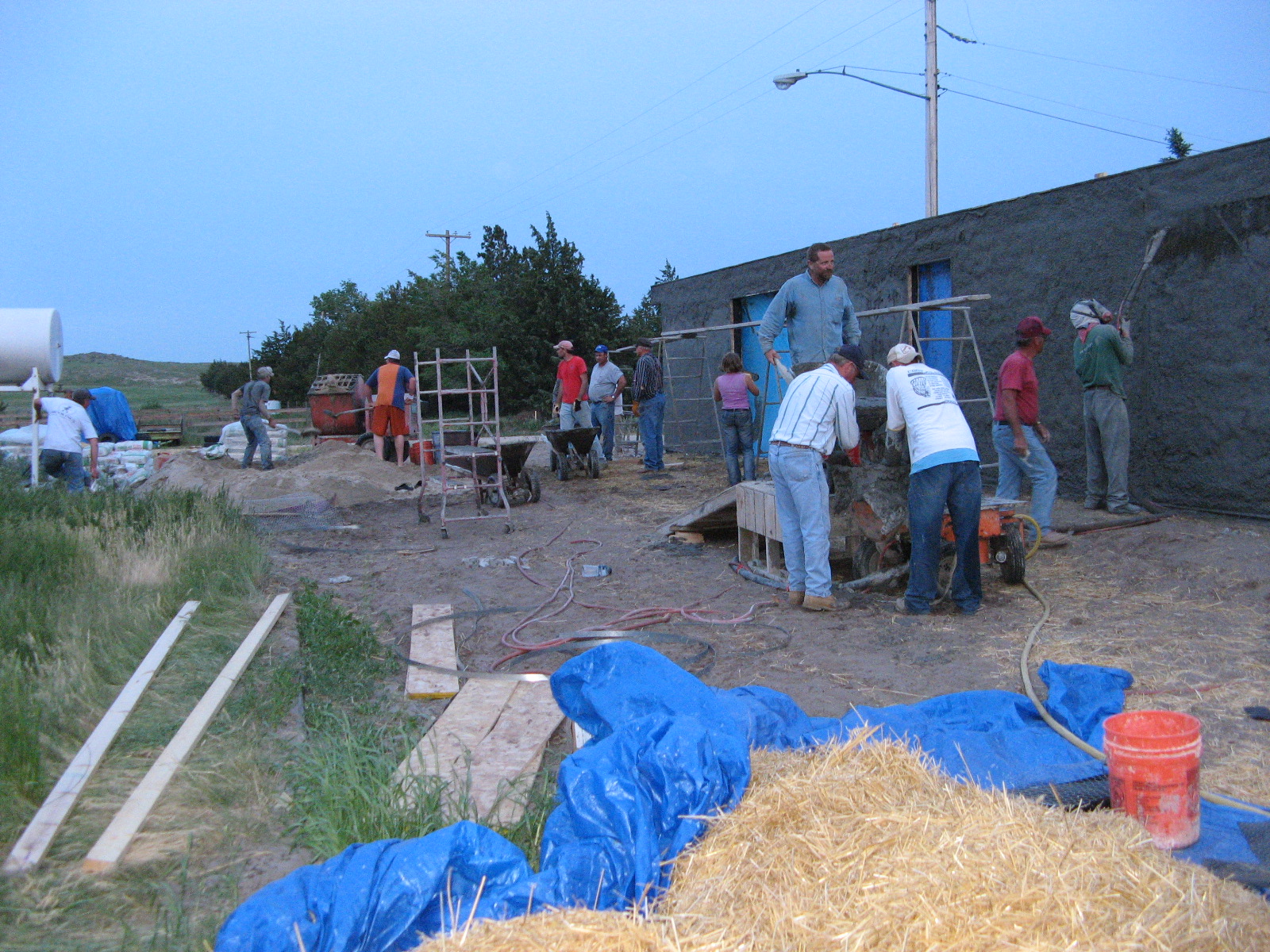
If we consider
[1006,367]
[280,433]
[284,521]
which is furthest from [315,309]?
[1006,367]

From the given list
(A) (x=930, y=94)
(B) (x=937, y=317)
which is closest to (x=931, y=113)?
(A) (x=930, y=94)

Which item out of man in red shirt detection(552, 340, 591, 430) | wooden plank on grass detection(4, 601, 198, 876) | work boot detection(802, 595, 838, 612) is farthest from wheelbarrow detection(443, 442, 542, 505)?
wooden plank on grass detection(4, 601, 198, 876)

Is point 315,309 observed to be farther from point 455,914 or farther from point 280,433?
point 455,914

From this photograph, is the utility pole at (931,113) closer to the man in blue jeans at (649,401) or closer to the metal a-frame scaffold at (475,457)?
the man in blue jeans at (649,401)

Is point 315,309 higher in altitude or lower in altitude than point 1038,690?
higher

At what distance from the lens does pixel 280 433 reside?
18719 mm

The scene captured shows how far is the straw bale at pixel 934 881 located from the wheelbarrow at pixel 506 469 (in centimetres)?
824

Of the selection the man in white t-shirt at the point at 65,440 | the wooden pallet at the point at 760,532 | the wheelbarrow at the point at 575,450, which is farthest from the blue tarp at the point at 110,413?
the wooden pallet at the point at 760,532

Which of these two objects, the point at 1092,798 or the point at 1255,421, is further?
the point at 1255,421

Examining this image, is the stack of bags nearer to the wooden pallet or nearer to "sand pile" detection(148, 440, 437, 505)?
"sand pile" detection(148, 440, 437, 505)

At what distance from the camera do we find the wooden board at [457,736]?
3639 mm

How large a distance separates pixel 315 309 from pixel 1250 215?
55343 mm

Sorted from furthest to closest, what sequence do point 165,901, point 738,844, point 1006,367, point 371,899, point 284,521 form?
point 284,521 → point 1006,367 → point 165,901 → point 738,844 → point 371,899

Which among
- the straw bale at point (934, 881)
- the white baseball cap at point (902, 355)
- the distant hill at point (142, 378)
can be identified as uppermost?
the distant hill at point (142, 378)
